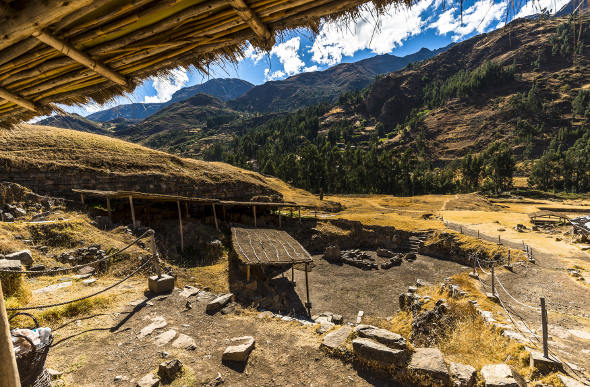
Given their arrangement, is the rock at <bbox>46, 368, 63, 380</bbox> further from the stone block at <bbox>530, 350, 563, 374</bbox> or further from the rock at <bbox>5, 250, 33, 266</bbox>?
the stone block at <bbox>530, 350, 563, 374</bbox>

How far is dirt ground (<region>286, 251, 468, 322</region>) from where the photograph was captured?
1365cm

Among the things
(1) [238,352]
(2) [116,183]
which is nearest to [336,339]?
(1) [238,352]

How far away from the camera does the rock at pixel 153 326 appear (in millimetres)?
6842

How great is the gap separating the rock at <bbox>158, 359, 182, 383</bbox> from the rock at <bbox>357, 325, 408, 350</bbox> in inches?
175

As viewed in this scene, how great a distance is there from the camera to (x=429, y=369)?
5473 millimetres

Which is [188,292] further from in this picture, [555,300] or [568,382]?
[555,300]

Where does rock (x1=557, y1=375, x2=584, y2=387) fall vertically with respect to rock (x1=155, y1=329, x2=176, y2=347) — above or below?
below

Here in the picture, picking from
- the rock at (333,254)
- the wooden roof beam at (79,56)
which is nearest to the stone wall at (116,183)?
the rock at (333,254)

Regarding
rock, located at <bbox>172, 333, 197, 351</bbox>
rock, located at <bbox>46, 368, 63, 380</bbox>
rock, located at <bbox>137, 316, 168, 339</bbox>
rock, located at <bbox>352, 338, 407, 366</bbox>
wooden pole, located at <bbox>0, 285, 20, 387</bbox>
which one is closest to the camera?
wooden pole, located at <bbox>0, 285, 20, 387</bbox>

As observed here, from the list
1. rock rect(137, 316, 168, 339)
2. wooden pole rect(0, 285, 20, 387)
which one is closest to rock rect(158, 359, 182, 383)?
rock rect(137, 316, 168, 339)

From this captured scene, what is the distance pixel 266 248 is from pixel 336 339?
26.5 ft

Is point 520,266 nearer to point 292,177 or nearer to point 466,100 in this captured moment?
point 292,177

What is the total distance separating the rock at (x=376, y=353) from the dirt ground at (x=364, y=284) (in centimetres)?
659

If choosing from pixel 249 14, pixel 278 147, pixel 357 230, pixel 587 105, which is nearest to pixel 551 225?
pixel 357 230
